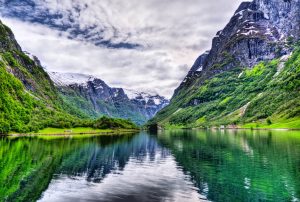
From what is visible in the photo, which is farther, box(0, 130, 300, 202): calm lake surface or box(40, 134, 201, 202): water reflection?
box(40, 134, 201, 202): water reflection

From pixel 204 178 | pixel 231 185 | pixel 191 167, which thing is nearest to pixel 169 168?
pixel 191 167

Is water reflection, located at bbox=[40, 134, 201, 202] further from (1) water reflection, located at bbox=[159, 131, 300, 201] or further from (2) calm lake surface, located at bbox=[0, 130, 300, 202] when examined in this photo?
(1) water reflection, located at bbox=[159, 131, 300, 201]

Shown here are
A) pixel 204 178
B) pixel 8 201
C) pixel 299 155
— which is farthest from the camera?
pixel 299 155

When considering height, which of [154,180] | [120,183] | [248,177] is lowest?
[120,183]

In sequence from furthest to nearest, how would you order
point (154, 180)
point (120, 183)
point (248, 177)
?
point (154, 180), point (248, 177), point (120, 183)

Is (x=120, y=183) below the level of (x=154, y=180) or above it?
below

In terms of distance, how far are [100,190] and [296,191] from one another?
29.5m

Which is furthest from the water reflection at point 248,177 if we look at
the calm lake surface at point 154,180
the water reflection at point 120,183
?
the water reflection at point 120,183

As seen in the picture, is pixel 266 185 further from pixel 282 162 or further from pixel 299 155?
pixel 299 155

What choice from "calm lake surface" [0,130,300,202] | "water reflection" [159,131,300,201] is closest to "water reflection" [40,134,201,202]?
"calm lake surface" [0,130,300,202]

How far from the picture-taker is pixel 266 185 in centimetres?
5084

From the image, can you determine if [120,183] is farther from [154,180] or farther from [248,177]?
[248,177]

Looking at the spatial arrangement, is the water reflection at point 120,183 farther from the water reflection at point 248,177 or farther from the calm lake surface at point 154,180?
the water reflection at point 248,177

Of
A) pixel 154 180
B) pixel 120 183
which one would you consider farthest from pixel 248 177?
pixel 120 183
